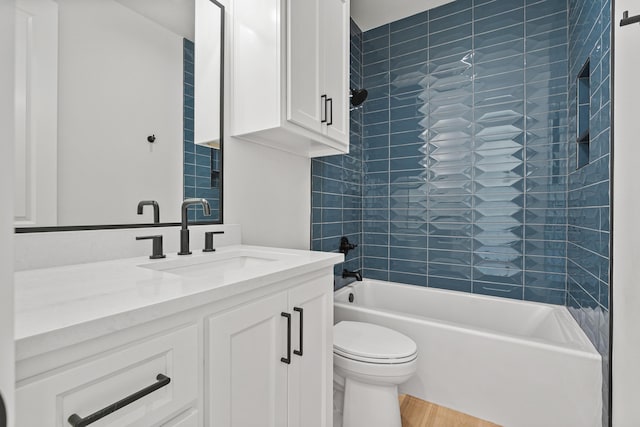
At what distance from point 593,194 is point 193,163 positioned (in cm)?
183

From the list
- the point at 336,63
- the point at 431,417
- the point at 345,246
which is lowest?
the point at 431,417

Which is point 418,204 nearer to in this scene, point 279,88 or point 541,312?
point 541,312

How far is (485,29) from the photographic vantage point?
2248mm

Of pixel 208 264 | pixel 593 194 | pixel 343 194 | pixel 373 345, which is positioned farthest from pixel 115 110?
A: pixel 593 194

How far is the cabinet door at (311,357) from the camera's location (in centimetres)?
95

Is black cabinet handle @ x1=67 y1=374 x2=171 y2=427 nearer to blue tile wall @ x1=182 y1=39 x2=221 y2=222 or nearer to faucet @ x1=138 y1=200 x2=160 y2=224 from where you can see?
faucet @ x1=138 y1=200 x2=160 y2=224

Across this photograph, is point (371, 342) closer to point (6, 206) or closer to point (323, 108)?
point (323, 108)

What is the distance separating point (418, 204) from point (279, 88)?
1.62 m

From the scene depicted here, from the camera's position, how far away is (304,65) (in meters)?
1.38

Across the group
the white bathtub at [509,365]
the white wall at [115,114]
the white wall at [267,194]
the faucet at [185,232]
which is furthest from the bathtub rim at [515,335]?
the white wall at [115,114]

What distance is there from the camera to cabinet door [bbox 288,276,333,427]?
0.95m

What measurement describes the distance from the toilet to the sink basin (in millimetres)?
614

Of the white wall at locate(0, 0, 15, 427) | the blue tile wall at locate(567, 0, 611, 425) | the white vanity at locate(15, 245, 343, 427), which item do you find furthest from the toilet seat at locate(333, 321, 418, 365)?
the white wall at locate(0, 0, 15, 427)

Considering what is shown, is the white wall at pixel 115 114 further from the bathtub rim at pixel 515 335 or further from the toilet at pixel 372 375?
the bathtub rim at pixel 515 335
